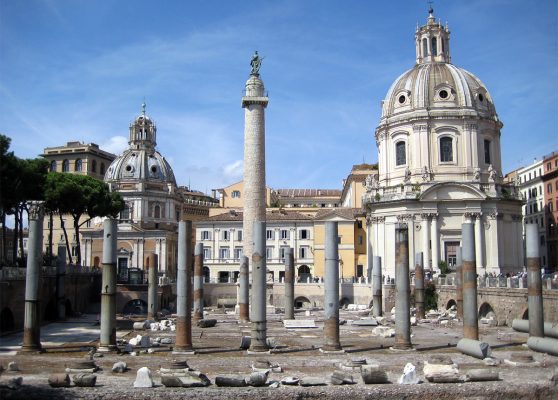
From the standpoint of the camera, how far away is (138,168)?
8794cm

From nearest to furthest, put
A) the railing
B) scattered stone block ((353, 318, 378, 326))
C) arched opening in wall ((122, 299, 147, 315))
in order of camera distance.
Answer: the railing
scattered stone block ((353, 318, 378, 326))
arched opening in wall ((122, 299, 147, 315))

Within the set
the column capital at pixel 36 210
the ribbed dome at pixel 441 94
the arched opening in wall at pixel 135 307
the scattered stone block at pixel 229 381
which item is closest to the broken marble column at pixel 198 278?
the arched opening in wall at pixel 135 307

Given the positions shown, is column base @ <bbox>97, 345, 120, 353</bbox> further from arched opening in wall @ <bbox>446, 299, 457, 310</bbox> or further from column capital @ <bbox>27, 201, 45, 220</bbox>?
arched opening in wall @ <bbox>446, 299, 457, 310</bbox>

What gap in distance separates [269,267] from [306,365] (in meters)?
48.0

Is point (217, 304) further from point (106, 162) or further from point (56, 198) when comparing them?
point (106, 162)

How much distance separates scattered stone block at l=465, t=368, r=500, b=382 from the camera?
18.9 m

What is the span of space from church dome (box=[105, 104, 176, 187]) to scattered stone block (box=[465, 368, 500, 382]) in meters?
72.2

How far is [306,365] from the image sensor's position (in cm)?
2283

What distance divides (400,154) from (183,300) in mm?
40007

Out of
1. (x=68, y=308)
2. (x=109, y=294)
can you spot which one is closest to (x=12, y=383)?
(x=109, y=294)

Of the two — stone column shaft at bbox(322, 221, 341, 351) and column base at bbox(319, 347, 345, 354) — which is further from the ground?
stone column shaft at bbox(322, 221, 341, 351)

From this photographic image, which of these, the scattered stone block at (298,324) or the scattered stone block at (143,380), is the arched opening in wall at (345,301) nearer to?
the scattered stone block at (298,324)

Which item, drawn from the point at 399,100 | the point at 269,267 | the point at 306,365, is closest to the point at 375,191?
the point at 399,100

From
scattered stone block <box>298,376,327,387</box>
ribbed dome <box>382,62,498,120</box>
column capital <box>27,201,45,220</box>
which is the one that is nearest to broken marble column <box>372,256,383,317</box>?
ribbed dome <box>382,62,498,120</box>
